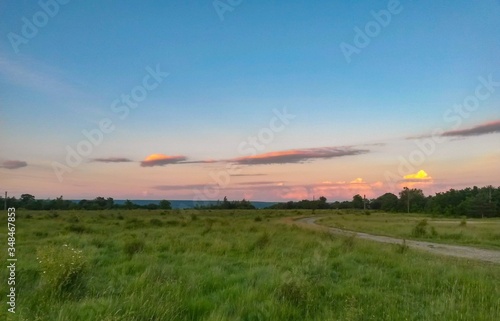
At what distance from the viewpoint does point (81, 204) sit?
95.3m

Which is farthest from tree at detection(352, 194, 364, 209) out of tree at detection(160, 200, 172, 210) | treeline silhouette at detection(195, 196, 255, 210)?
tree at detection(160, 200, 172, 210)

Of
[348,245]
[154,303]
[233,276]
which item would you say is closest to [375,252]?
[348,245]

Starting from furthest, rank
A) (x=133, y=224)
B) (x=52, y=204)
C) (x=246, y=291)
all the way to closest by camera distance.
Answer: (x=52, y=204) < (x=133, y=224) < (x=246, y=291)

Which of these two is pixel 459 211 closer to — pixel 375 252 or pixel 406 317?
pixel 375 252

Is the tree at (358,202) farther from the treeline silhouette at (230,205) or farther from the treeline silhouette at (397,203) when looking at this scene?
the treeline silhouette at (230,205)

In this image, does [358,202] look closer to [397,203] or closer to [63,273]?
[397,203]

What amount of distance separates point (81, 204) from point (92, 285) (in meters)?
96.6

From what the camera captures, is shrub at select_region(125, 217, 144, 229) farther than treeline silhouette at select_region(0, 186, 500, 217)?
No

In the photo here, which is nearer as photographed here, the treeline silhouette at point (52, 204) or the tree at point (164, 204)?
the treeline silhouette at point (52, 204)

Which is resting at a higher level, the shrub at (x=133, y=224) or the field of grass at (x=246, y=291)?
the field of grass at (x=246, y=291)

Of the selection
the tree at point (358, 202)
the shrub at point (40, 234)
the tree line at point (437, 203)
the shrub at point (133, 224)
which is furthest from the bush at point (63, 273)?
the tree at point (358, 202)

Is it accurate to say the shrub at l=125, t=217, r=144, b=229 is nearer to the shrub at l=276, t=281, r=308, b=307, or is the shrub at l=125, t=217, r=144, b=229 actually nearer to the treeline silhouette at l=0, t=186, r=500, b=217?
the shrub at l=276, t=281, r=308, b=307

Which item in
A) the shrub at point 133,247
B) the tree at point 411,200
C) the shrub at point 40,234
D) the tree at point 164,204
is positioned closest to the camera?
the shrub at point 133,247

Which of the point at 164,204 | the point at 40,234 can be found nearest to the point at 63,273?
the point at 40,234
